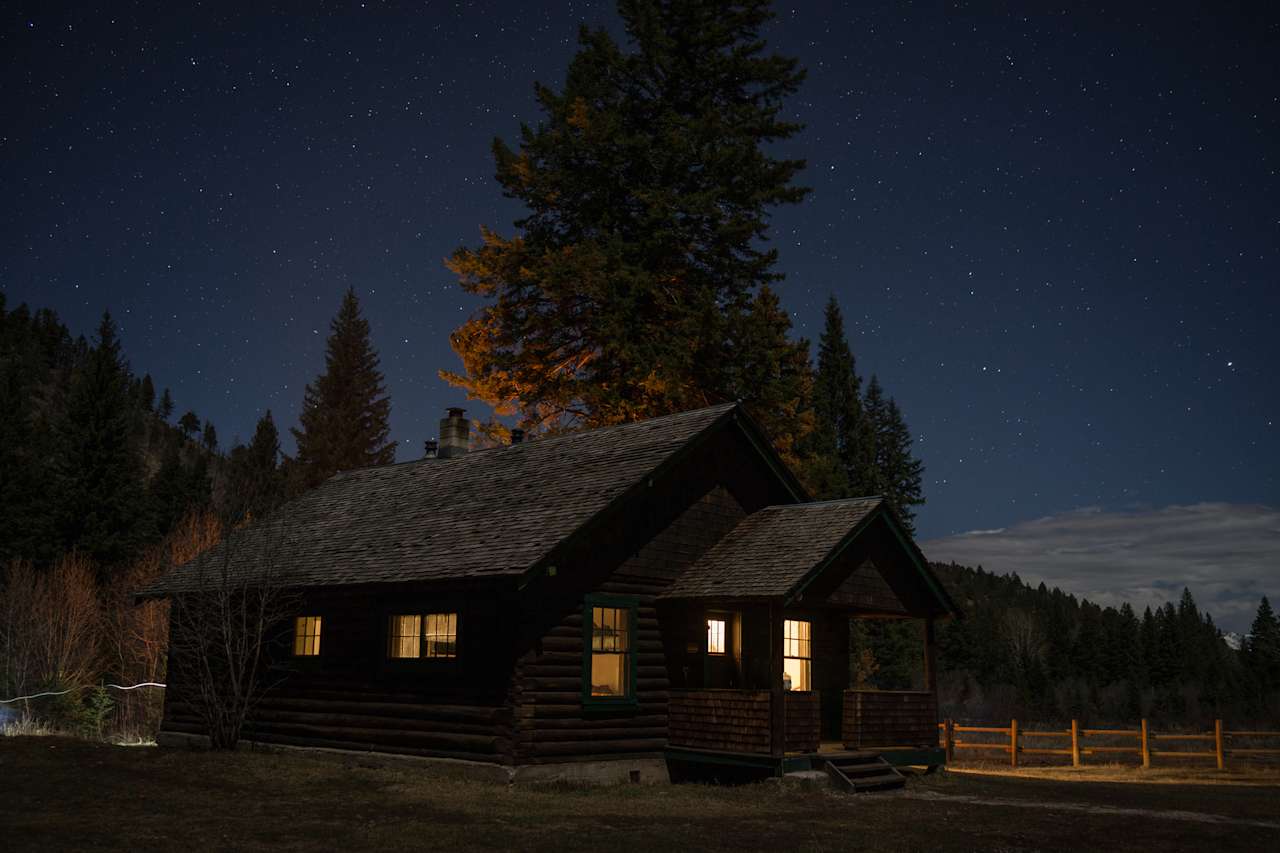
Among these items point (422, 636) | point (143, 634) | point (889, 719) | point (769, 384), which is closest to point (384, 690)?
point (422, 636)

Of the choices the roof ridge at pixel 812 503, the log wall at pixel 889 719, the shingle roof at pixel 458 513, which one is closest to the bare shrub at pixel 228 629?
the shingle roof at pixel 458 513

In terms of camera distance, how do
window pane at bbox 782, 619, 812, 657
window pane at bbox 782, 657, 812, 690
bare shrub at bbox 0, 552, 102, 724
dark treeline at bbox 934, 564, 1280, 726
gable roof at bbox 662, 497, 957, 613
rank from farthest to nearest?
dark treeline at bbox 934, 564, 1280, 726
bare shrub at bbox 0, 552, 102, 724
window pane at bbox 782, 657, 812, 690
window pane at bbox 782, 619, 812, 657
gable roof at bbox 662, 497, 957, 613

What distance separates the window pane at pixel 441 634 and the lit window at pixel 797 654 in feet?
21.7

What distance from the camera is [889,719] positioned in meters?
20.9

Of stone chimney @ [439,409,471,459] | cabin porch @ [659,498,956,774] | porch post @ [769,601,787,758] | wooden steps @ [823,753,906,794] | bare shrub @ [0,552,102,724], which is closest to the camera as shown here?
porch post @ [769,601,787,758]

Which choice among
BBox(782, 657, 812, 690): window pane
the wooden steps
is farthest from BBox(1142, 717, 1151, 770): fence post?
the wooden steps

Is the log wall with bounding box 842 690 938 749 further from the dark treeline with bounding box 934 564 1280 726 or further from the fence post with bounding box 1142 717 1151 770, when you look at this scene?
the dark treeline with bounding box 934 564 1280 726

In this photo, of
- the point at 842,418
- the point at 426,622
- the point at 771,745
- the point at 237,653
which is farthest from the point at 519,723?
the point at 842,418

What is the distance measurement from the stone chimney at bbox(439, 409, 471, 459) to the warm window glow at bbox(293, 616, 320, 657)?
6.74 m

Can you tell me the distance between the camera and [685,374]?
33.8 m

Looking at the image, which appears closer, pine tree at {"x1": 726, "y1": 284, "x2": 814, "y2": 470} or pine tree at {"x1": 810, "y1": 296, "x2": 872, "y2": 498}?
pine tree at {"x1": 726, "y1": 284, "x2": 814, "y2": 470}

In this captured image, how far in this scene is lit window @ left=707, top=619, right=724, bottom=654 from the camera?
820 inches

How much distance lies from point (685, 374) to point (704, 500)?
12.4m

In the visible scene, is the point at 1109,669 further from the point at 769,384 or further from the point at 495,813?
the point at 495,813
